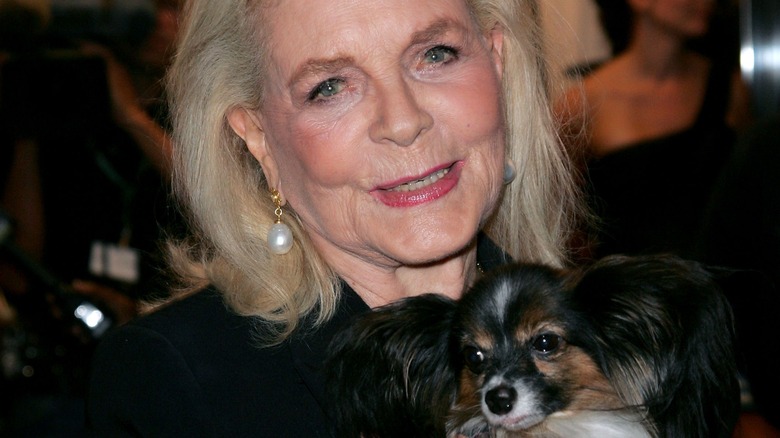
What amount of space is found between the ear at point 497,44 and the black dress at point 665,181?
1.61 meters

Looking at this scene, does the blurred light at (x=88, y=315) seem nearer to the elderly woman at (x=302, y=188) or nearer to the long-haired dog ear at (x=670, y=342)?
the elderly woman at (x=302, y=188)

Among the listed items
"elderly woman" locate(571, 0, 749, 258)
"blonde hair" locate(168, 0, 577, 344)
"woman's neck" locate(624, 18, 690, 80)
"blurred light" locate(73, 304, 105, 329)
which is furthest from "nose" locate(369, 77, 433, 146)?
"blurred light" locate(73, 304, 105, 329)

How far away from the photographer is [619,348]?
6.28 feet

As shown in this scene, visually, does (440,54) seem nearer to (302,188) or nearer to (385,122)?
(385,122)

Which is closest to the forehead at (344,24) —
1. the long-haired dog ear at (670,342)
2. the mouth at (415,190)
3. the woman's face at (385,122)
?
the woman's face at (385,122)

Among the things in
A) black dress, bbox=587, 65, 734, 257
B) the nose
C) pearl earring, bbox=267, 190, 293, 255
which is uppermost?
the nose

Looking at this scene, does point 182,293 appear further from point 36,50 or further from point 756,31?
point 36,50

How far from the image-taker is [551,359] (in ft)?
6.45

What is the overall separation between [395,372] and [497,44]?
0.74 m

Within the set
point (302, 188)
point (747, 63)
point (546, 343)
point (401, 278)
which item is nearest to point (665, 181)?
Result: point (747, 63)

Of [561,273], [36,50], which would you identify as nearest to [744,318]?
[561,273]

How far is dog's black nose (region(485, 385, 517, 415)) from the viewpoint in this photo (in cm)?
188

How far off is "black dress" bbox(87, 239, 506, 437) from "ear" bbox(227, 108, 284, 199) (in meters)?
0.30

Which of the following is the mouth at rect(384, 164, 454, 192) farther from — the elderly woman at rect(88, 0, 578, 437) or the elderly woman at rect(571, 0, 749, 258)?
the elderly woman at rect(571, 0, 749, 258)
